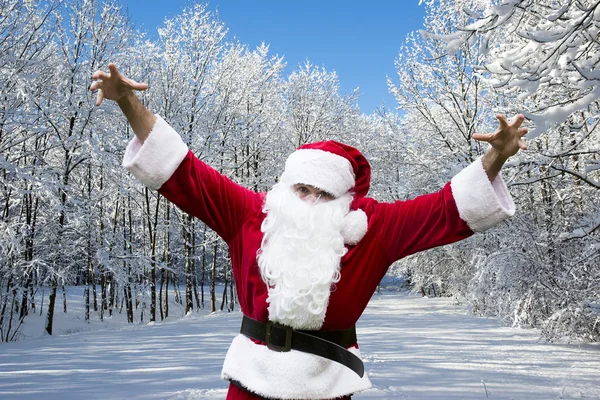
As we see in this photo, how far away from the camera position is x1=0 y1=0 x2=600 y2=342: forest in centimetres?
511

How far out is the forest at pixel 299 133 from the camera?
5112 millimetres

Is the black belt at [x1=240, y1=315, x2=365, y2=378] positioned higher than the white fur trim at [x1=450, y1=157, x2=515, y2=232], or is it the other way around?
the white fur trim at [x1=450, y1=157, x2=515, y2=232]

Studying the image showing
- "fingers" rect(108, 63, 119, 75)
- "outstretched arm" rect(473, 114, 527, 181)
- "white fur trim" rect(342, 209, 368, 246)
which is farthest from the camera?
"white fur trim" rect(342, 209, 368, 246)

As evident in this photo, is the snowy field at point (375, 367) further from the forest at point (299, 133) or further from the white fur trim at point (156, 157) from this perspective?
the white fur trim at point (156, 157)

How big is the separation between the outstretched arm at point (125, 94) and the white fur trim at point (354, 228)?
38.1 inches

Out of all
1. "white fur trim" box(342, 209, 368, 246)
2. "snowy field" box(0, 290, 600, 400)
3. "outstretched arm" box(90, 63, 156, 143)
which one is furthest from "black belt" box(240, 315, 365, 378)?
"snowy field" box(0, 290, 600, 400)

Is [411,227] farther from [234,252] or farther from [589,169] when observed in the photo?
[589,169]

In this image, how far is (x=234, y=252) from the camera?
2297 mm

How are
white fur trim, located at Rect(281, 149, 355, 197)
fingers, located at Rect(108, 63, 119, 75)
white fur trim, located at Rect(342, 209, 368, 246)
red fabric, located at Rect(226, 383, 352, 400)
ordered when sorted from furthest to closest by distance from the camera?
1. white fur trim, located at Rect(281, 149, 355, 197)
2. white fur trim, located at Rect(342, 209, 368, 246)
3. red fabric, located at Rect(226, 383, 352, 400)
4. fingers, located at Rect(108, 63, 119, 75)

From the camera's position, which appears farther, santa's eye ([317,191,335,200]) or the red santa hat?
santa's eye ([317,191,335,200])

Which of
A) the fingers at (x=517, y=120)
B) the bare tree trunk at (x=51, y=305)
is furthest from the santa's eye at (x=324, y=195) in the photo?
the bare tree trunk at (x=51, y=305)

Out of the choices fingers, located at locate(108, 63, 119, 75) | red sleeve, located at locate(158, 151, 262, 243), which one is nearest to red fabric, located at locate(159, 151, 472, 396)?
red sleeve, located at locate(158, 151, 262, 243)

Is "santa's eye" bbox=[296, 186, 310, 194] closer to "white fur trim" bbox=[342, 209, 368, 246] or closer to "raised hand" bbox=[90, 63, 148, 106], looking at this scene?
"white fur trim" bbox=[342, 209, 368, 246]

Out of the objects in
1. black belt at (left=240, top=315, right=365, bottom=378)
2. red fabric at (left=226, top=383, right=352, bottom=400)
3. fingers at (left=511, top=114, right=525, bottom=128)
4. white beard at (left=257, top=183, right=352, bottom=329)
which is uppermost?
fingers at (left=511, top=114, right=525, bottom=128)
